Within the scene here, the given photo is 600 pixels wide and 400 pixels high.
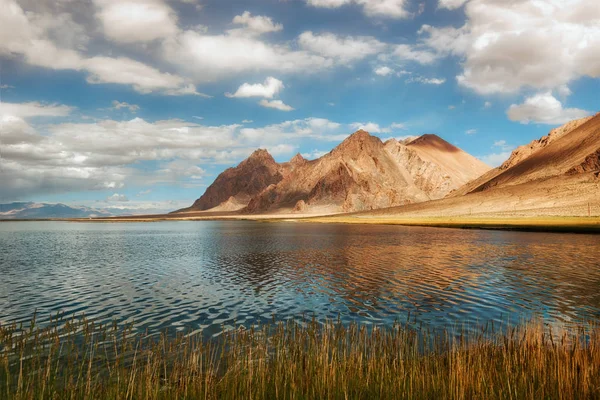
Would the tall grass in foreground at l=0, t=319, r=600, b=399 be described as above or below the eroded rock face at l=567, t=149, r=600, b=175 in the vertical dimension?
below

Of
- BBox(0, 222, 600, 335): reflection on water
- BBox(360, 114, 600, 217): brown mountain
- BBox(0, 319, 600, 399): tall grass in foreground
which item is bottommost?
BBox(0, 222, 600, 335): reflection on water

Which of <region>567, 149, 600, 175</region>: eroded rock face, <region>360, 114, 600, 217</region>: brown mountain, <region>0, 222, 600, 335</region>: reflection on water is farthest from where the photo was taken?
<region>567, 149, 600, 175</region>: eroded rock face

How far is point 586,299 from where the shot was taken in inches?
795

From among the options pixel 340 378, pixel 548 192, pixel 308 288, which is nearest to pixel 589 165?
pixel 548 192

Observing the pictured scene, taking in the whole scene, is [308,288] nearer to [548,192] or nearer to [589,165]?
[548,192]

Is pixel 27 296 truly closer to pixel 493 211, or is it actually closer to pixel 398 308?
pixel 398 308

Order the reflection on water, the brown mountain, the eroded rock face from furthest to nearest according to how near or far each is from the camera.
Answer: the eroded rock face
the brown mountain
the reflection on water

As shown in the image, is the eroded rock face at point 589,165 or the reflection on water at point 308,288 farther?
the eroded rock face at point 589,165

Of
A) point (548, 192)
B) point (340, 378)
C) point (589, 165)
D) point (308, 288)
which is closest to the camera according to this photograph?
point (340, 378)

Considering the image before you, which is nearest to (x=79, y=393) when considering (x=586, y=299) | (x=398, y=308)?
(x=398, y=308)

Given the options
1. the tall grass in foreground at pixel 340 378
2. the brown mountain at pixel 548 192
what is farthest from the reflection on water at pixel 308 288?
the brown mountain at pixel 548 192

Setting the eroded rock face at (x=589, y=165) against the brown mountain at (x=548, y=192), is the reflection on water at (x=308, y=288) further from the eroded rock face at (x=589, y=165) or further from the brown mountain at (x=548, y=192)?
the eroded rock face at (x=589, y=165)

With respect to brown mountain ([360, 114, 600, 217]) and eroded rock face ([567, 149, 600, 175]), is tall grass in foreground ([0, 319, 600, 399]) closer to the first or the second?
brown mountain ([360, 114, 600, 217])

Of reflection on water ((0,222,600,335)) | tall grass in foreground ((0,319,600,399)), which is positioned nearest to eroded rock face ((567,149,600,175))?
reflection on water ((0,222,600,335))
